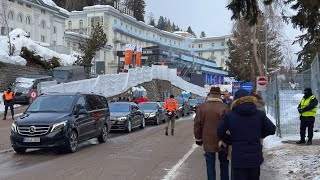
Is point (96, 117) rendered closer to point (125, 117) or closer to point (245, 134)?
point (125, 117)

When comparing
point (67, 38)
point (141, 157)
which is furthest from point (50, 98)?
point (67, 38)

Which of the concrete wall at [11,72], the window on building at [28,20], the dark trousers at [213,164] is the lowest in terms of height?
the dark trousers at [213,164]

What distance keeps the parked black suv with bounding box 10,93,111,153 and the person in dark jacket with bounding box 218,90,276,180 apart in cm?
818

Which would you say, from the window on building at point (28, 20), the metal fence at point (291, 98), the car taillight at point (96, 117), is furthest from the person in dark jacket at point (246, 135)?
the window on building at point (28, 20)

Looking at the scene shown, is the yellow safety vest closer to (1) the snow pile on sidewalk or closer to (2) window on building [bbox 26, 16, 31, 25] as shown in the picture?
(1) the snow pile on sidewalk

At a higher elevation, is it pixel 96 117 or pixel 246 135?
pixel 246 135

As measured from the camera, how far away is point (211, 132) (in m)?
7.57

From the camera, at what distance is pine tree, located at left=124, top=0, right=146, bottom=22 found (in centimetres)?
14162

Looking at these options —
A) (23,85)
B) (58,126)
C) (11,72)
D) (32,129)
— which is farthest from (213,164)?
(11,72)

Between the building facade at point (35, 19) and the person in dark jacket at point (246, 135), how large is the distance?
58784 mm

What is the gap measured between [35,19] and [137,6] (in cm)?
7222

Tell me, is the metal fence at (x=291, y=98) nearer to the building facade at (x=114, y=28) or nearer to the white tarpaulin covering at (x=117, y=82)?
the white tarpaulin covering at (x=117, y=82)

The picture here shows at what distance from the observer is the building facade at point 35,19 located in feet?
216

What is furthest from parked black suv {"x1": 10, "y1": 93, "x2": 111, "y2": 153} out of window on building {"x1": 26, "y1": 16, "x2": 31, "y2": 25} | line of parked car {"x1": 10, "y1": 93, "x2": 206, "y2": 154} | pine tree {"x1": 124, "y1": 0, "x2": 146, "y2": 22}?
pine tree {"x1": 124, "y1": 0, "x2": 146, "y2": 22}
